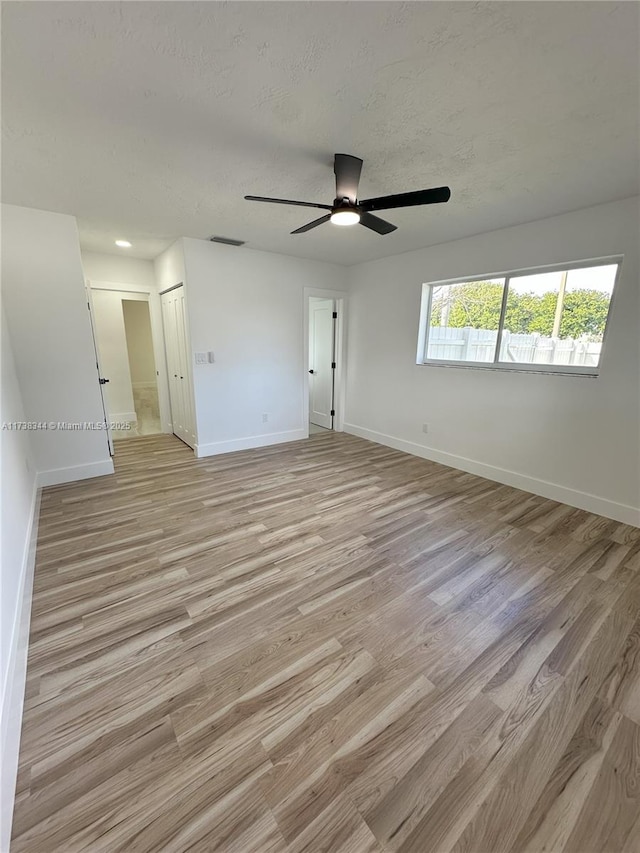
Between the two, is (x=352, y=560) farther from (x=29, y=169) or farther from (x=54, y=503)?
(x=29, y=169)

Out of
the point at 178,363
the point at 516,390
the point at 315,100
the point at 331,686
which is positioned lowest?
the point at 331,686

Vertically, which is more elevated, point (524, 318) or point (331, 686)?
point (524, 318)

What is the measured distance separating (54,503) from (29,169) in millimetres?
2711

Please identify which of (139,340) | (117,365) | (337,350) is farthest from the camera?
(139,340)

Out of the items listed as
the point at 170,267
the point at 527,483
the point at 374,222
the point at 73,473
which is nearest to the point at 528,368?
the point at 527,483

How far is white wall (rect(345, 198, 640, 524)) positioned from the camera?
9.37 feet

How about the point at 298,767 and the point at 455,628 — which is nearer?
the point at 298,767

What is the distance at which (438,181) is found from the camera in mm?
2453

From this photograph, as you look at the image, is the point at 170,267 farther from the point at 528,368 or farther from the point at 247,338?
the point at 528,368

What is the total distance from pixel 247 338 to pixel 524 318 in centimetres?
330

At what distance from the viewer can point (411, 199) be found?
2.00 meters

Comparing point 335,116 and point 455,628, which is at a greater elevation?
point 335,116

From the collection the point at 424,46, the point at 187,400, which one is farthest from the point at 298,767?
the point at 187,400

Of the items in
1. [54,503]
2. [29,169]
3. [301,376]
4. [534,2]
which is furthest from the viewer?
[301,376]
